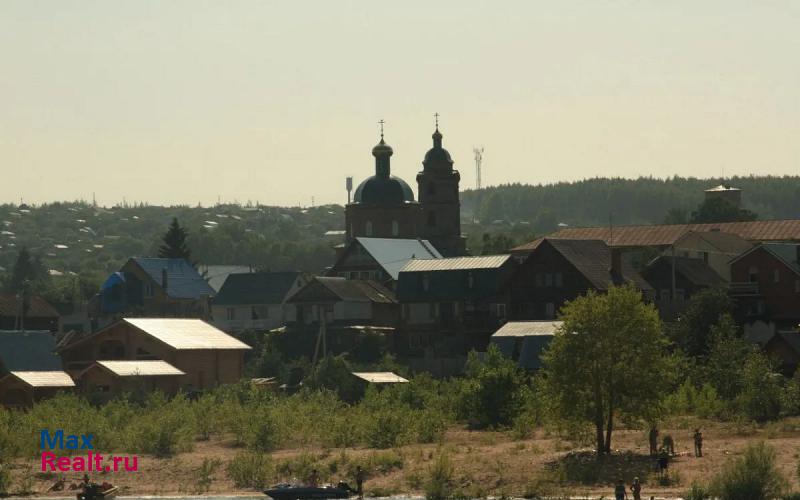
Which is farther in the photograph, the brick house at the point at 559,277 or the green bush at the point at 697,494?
the brick house at the point at 559,277

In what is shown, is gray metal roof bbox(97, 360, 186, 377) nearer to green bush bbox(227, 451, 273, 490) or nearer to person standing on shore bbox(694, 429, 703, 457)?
green bush bbox(227, 451, 273, 490)

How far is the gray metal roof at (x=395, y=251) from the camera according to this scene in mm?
114744

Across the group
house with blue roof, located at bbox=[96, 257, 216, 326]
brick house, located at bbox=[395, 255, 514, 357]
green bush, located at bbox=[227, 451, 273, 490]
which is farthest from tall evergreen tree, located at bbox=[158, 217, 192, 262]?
green bush, located at bbox=[227, 451, 273, 490]

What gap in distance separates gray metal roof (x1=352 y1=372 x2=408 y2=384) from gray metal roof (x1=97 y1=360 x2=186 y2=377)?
9.56m

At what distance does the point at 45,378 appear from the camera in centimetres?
8638

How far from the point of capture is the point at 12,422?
242 ft

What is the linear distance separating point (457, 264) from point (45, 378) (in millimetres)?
30280

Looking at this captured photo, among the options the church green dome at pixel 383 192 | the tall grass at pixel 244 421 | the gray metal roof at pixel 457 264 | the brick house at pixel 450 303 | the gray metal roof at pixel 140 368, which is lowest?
the tall grass at pixel 244 421

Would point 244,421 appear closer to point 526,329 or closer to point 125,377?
point 125,377

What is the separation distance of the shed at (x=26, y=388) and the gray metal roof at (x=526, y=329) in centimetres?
2277

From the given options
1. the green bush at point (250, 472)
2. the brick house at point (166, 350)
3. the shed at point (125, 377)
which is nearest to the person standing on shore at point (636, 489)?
the green bush at point (250, 472)

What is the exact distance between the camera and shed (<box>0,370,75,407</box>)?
8488 centimetres

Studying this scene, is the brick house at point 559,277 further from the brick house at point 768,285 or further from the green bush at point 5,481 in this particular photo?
the green bush at point 5,481

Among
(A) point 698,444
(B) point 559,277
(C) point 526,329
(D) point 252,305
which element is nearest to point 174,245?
(D) point 252,305
